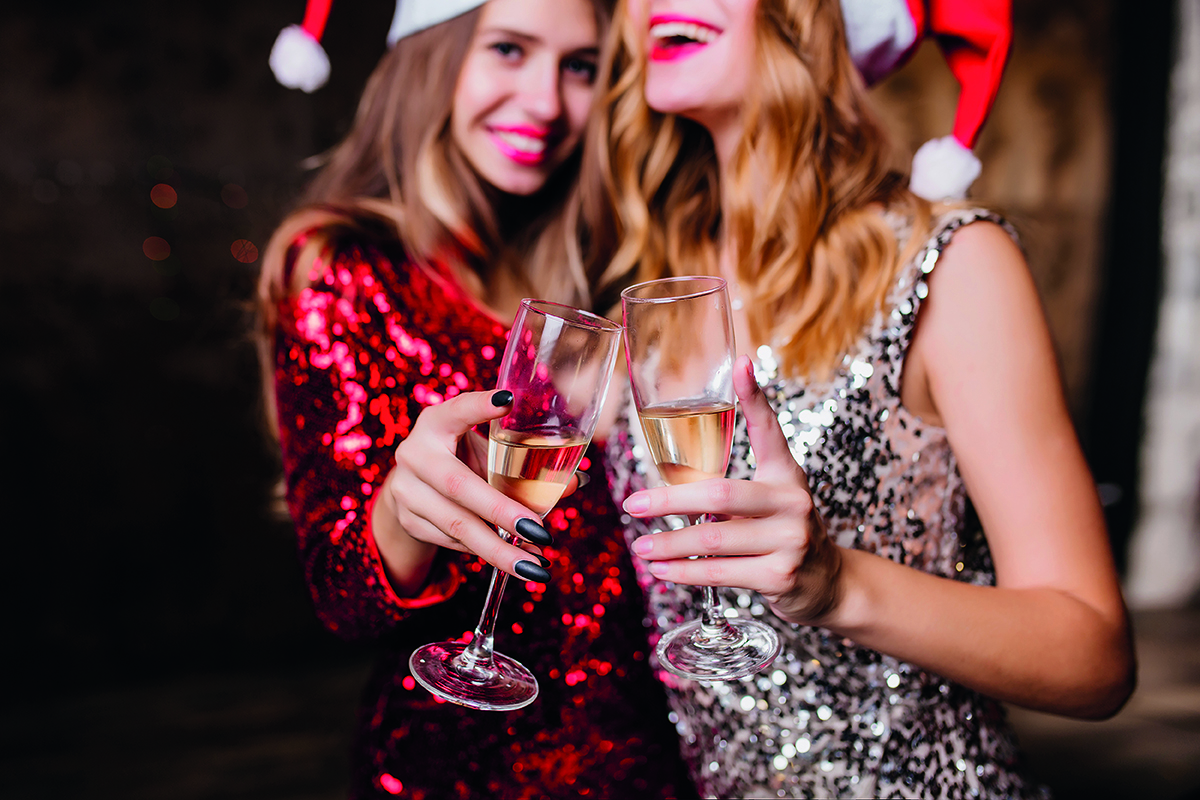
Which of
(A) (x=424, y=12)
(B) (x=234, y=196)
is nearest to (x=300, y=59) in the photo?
(A) (x=424, y=12)

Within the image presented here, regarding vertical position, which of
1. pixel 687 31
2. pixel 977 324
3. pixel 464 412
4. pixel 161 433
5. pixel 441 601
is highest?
pixel 687 31

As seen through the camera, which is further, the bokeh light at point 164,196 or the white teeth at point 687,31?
the bokeh light at point 164,196

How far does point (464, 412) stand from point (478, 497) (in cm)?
9

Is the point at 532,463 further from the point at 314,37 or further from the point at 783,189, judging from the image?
the point at 314,37

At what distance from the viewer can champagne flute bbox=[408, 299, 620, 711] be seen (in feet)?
2.81

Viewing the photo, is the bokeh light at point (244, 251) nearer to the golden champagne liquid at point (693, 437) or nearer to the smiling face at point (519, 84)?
the smiling face at point (519, 84)

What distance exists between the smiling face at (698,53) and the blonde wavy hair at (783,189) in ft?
0.10

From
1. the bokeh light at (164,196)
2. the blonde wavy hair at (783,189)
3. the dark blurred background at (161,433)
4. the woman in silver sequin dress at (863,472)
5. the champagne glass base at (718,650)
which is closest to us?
the champagne glass base at (718,650)

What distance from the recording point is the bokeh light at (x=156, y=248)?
3.24 meters

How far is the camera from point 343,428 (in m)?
1.25

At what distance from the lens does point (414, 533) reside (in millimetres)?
960

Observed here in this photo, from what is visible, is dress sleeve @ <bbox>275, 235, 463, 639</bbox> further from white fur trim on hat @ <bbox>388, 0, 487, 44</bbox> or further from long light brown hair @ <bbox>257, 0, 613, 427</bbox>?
white fur trim on hat @ <bbox>388, 0, 487, 44</bbox>

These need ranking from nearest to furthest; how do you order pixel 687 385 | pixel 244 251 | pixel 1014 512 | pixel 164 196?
pixel 687 385
pixel 1014 512
pixel 164 196
pixel 244 251

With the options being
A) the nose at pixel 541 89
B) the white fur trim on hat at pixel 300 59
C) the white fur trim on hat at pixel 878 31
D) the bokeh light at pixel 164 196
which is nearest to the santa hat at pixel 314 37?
the white fur trim on hat at pixel 300 59
